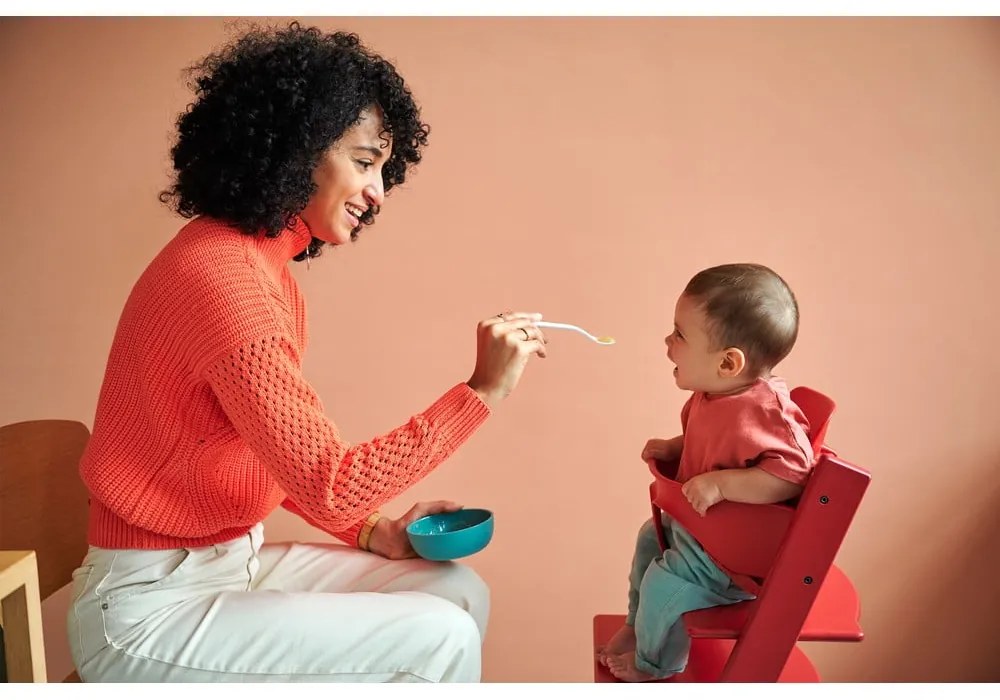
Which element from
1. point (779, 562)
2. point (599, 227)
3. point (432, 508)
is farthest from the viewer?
point (599, 227)

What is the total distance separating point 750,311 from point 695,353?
0.31 feet

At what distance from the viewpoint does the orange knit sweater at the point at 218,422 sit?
119 cm

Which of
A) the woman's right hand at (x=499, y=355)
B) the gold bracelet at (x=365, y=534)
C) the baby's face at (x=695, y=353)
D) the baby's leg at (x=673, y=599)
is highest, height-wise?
the baby's face at (x=695, y=353)

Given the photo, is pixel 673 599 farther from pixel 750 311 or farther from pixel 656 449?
pixel 750 311

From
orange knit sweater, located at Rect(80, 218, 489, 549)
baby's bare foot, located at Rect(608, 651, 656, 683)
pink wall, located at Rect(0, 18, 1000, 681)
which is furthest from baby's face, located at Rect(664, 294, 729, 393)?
pink wall, located at Rect(0, 18, 1000, 681)

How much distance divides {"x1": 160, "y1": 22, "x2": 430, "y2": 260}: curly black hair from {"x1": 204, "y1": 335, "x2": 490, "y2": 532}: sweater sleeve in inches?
→ 8.8

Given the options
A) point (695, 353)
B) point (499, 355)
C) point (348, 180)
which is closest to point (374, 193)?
point (348, 180)

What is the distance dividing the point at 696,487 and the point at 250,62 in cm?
84

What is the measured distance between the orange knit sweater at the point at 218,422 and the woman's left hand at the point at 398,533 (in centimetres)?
28

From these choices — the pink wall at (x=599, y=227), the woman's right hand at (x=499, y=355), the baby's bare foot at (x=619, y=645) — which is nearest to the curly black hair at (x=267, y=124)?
the woman's right hand at (x=499, y=355)

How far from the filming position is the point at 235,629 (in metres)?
1.26

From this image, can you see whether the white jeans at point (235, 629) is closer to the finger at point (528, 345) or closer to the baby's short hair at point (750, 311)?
the finger at point (528, 345)
